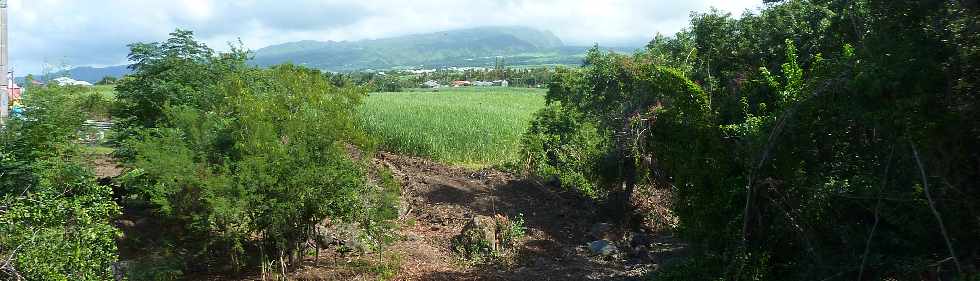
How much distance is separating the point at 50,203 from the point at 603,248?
735 cm

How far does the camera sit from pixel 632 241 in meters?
11.2

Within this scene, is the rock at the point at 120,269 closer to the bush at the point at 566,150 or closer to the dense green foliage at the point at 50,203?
the dense green foliage at the point at 50,203

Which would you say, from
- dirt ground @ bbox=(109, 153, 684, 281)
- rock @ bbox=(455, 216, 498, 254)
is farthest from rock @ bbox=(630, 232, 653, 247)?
rock @ bbox=(455, 216, 498, 254)

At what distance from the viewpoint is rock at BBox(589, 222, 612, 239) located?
11742mm

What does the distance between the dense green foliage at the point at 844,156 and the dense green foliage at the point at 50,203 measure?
19.8ft

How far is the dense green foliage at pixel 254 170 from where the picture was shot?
723 centimetres

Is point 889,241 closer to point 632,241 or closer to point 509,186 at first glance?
point 632,241

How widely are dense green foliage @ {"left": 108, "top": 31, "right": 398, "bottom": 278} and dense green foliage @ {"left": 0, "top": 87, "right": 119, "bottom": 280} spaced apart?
25.1 inches

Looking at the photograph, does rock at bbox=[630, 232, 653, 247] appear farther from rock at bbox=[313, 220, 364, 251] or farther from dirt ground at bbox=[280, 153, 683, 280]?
rock at bbox=[313, 220, 364, 251]

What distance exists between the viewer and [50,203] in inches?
251

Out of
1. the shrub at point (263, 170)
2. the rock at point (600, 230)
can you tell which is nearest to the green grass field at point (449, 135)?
the rock at point (600, 230)

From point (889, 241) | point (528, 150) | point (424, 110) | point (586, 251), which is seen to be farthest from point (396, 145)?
point (889, 241)

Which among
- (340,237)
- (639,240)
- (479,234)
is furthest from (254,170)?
(639,240)

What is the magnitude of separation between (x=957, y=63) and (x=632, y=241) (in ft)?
Result: 21.8
